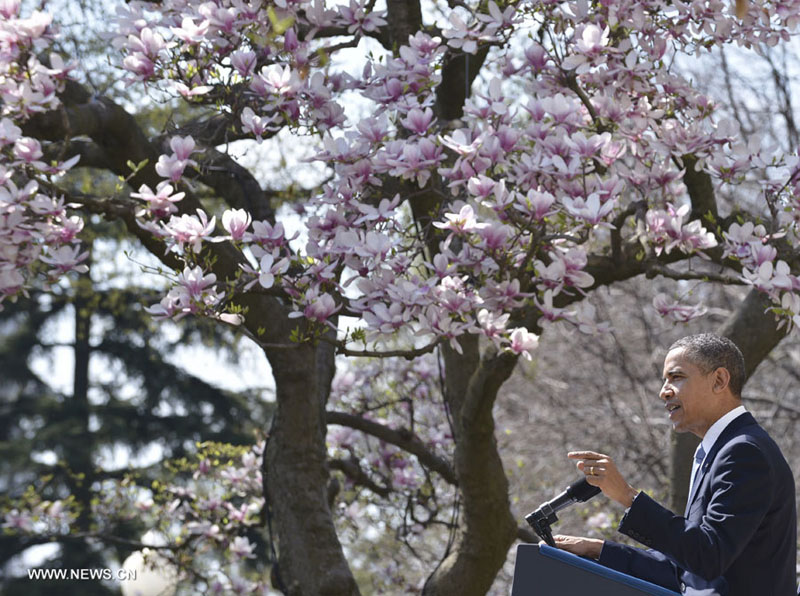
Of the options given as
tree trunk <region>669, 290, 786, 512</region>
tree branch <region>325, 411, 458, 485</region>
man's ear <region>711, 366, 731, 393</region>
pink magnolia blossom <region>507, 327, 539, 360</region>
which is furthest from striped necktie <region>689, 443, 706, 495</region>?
tree branch <region>325, 411, 458, 485</region>

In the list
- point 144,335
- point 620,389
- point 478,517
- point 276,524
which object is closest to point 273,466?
point 276,524

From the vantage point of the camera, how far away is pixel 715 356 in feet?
7.89

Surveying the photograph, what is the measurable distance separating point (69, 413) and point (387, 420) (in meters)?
8.21

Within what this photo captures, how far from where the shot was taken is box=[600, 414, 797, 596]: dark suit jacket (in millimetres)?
2189

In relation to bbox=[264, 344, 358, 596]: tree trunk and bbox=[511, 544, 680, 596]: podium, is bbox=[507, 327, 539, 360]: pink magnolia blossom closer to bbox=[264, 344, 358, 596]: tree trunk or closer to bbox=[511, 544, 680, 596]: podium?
A: bbox=[511, 544, 680, 596]: podium

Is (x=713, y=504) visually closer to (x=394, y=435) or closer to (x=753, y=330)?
(x=753, y=330)

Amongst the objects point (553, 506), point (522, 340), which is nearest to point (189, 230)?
point (522, 340)

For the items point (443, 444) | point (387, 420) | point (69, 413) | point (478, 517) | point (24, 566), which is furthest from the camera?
point (69, 413)

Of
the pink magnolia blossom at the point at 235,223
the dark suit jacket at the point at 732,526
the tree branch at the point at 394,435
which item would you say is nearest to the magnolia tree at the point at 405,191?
the pink magnolia blossom at the point at 235,223

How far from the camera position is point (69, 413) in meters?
14.0

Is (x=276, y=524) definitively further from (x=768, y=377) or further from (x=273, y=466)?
(x=768, y=377)

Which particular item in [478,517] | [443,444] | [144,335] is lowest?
[478,517]

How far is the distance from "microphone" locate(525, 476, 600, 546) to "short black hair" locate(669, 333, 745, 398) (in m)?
0.37

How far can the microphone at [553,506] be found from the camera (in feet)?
7.50
